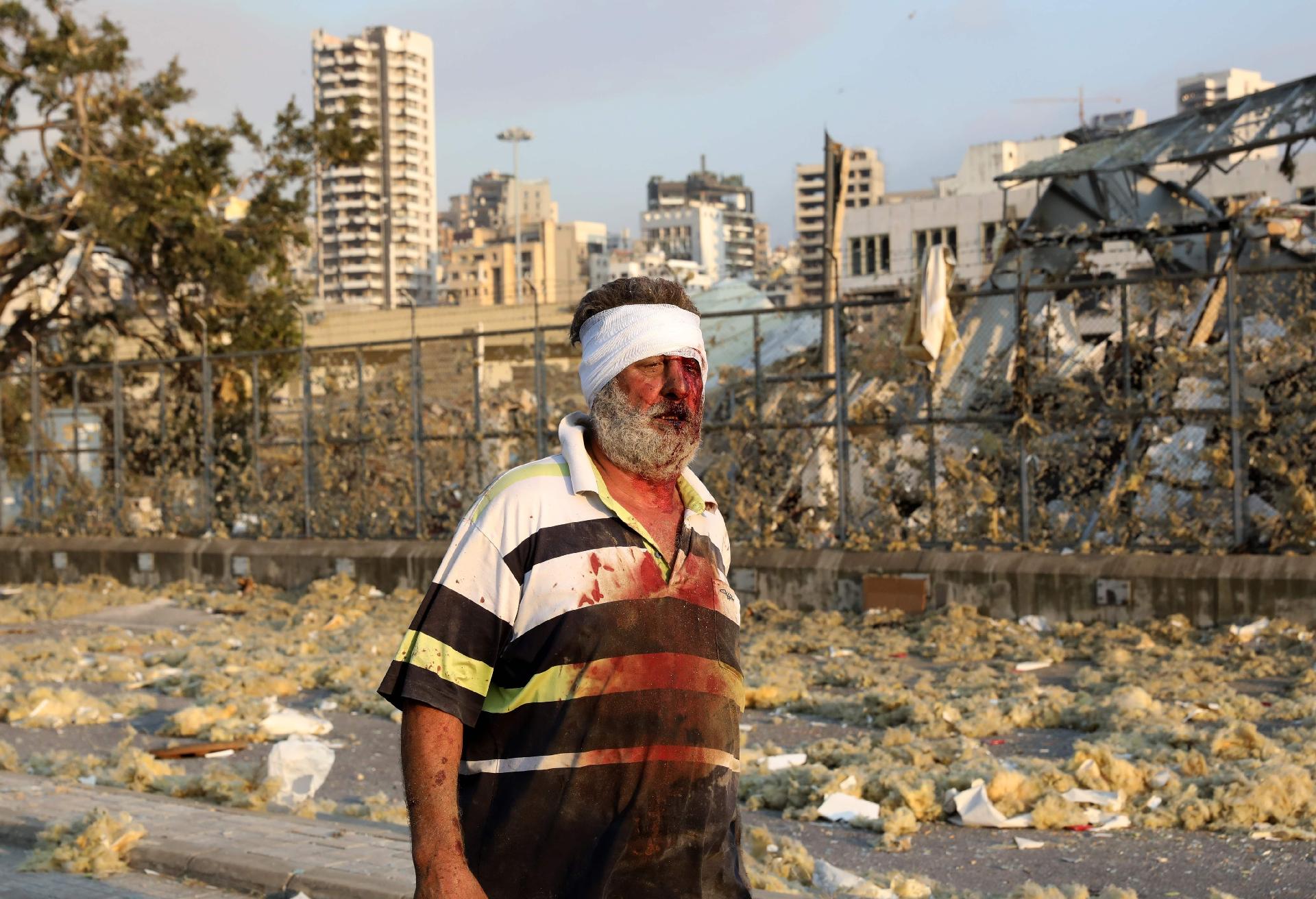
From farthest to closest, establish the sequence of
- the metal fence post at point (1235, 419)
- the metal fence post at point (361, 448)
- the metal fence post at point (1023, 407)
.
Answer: the metal fence post at point (361, 448) < the metal fence post at point (1023, 407) < the metal fence post at point (1235, 419)

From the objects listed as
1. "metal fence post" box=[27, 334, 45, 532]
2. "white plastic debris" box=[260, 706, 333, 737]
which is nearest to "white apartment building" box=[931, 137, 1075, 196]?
"metal fence post" box=[27, 334, 45, 532]

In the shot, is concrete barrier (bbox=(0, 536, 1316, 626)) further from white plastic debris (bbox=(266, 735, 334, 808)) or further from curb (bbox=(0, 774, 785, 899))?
curb (bbox=(0, 774, 785, 899))

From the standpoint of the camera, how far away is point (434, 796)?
2961mm

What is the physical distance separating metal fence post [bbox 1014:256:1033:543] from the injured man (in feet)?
37.1

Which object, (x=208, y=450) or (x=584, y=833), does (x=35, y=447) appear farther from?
(x=584, y=833)

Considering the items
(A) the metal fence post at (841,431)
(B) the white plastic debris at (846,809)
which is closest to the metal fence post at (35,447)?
(A) the metal fence post at (841,431)

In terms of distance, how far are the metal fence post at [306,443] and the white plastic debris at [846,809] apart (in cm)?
1286

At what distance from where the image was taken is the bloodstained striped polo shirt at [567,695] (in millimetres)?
2988

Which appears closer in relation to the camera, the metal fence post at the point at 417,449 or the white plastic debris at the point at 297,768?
the white plastic debris at the point at 297,768

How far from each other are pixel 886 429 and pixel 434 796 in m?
12.4

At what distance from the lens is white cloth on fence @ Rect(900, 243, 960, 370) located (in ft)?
47.1

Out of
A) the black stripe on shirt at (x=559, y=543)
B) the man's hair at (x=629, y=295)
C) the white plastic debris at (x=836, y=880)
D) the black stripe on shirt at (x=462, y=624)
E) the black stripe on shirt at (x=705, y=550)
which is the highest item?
the man's hair at (x=629, y=295)

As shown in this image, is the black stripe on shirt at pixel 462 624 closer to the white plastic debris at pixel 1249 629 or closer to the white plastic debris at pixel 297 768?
the white plastic debris at pixel 297 768

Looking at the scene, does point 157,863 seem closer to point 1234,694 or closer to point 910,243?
point 1234,694
